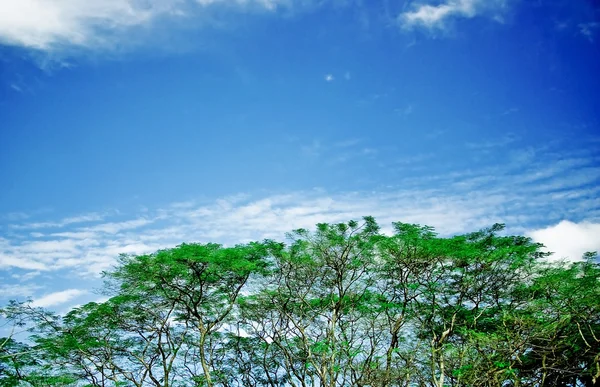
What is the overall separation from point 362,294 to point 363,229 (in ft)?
8.76

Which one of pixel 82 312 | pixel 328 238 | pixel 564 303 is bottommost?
pixel 564 303

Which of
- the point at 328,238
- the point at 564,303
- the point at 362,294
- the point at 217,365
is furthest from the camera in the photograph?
the point at 217,365

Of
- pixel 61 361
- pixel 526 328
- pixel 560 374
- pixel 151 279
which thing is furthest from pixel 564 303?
pixel 61 361

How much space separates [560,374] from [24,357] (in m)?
19.6

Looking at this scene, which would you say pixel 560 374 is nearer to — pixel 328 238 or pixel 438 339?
pixel 438 339

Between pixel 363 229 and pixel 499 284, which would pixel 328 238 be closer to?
pixel 363 229

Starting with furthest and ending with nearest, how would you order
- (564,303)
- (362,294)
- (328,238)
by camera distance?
1. (362,294)
2. (328,238)
3. (564,303)

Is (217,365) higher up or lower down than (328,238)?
lower down

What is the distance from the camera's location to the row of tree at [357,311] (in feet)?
50.0

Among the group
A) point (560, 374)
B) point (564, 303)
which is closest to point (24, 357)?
point (564, 303)

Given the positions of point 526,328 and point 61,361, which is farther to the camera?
point 61,361

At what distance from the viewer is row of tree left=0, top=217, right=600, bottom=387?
50.0ft

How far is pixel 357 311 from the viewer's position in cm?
1781

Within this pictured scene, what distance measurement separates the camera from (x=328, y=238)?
1619 cm
